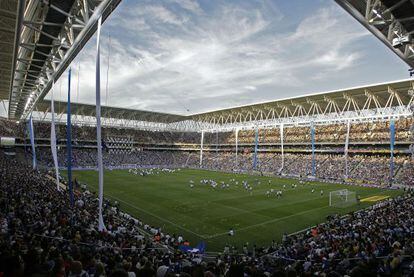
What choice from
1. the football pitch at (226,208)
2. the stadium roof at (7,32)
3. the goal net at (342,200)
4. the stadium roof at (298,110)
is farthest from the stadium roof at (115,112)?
the goal net at (342,200)

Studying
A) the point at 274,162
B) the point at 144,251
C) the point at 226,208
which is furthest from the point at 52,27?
the point at 274,162

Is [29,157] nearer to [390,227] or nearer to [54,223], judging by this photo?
[54,223]

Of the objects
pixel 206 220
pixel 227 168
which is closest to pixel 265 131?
pixel 227 168

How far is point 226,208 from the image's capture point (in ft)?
92.7

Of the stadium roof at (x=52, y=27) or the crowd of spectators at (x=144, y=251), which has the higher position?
the stadium roof at (x=52, y=27)

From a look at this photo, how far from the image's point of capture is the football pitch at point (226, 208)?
21141mm

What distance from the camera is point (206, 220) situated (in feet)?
78.9

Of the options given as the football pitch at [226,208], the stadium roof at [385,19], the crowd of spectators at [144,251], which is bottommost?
the football pitch at [226,208]

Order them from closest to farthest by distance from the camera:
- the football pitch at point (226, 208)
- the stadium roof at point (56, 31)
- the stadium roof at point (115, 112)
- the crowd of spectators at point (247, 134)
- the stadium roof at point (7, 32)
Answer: the stadium roof at point (56, 31) < the stadium roof at point (7, 32) < the football pitch at point (226, 208) < the crowd of spectators at point (247, 134) < the stadium roof at point (115, 112)

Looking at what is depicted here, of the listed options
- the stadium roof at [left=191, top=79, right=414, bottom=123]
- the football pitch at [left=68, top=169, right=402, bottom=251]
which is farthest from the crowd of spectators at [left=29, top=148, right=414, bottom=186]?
the stadium roof at [left=191, top=79, right=414, bottom=123]

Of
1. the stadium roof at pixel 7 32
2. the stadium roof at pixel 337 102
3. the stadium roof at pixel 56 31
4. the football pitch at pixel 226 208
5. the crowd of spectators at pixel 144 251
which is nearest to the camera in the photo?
the crowd of spectators at pixel 144 251

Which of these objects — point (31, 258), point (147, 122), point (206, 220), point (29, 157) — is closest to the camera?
point (31, 258)

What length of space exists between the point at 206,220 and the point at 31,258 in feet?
63.5

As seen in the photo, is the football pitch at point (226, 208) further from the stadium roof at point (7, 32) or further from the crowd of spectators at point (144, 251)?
the stadium roof at point (7, 32)
